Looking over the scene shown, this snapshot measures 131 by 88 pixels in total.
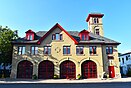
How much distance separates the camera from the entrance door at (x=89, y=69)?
104 ft

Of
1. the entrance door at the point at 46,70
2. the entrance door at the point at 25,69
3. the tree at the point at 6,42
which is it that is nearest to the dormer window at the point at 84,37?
the entrance door at the point at 46,70

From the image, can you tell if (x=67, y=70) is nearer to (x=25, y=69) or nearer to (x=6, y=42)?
(x=25, y=69)

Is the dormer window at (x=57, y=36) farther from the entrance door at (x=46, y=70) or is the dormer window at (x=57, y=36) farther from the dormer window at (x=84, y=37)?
the entrance door at (x=46, y=70)

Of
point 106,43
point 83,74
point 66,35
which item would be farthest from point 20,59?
point 106,43

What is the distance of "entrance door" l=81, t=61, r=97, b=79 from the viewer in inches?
1248

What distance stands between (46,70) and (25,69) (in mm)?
4194

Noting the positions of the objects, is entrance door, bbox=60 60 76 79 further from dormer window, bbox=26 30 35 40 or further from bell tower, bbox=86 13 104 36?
bell tower, bbox=86 13 104 36

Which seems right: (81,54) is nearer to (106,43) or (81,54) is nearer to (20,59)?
(106,43)

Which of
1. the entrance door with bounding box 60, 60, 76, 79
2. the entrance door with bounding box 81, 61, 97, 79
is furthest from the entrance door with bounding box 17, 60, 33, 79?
the entrance door with bounding box 81, 61, 97, 79

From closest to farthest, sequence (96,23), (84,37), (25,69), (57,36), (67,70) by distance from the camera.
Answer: (25,69) → (67,70) → (57,36) → (84,37) → (96,23)

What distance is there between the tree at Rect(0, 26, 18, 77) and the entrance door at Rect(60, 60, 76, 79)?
12.4 meters

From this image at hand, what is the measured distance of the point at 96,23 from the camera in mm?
40094

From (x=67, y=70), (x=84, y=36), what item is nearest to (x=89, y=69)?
(x=67, y=70)

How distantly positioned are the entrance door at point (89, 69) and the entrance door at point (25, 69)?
10.5 meters
